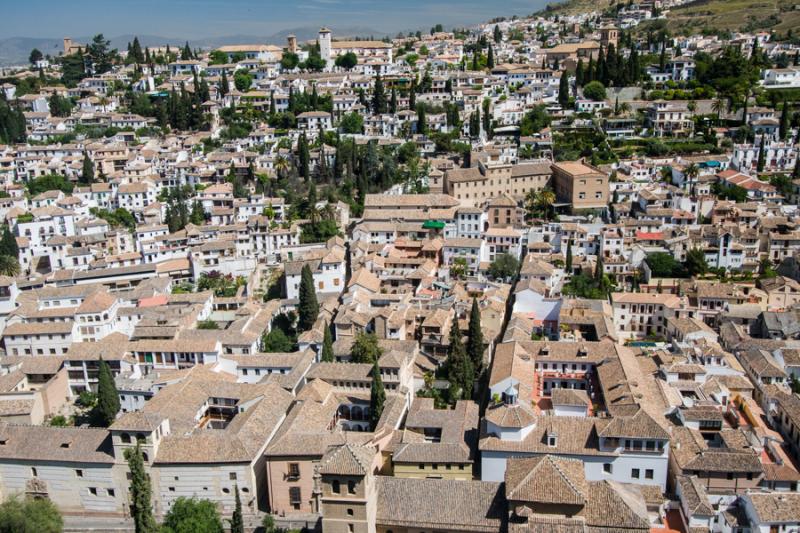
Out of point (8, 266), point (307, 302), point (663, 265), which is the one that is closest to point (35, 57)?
point (8, 266)

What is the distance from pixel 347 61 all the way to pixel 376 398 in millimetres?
68472

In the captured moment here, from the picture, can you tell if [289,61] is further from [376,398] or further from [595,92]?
[376,398]

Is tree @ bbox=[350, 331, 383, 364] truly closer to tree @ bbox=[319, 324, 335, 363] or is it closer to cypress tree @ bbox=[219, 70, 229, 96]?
tree @ bbox=[319, 324, 335, 363]

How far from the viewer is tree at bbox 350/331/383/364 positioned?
3562 centimetres

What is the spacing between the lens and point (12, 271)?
1877 inches

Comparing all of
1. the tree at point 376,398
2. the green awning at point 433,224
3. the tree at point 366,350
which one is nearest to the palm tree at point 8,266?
the tree at point 366,350

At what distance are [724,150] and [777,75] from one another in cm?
1849

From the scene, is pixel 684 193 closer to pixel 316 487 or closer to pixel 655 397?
pixel 655 397

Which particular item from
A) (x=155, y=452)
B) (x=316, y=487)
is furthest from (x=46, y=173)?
(x=316, y=487)

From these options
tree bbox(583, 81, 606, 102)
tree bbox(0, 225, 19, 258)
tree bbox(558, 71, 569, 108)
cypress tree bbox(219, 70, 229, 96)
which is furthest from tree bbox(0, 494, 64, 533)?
tree bbox(583, 81, 606, 102)

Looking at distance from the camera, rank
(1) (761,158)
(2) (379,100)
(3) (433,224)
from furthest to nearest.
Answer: (2) (379,100), (1) (761,158), (3) (433,224)

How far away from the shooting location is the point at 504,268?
1802 inches

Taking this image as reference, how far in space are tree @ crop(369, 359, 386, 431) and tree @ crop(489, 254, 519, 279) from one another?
16.5 meters

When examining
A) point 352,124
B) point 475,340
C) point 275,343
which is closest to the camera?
point 475,340
